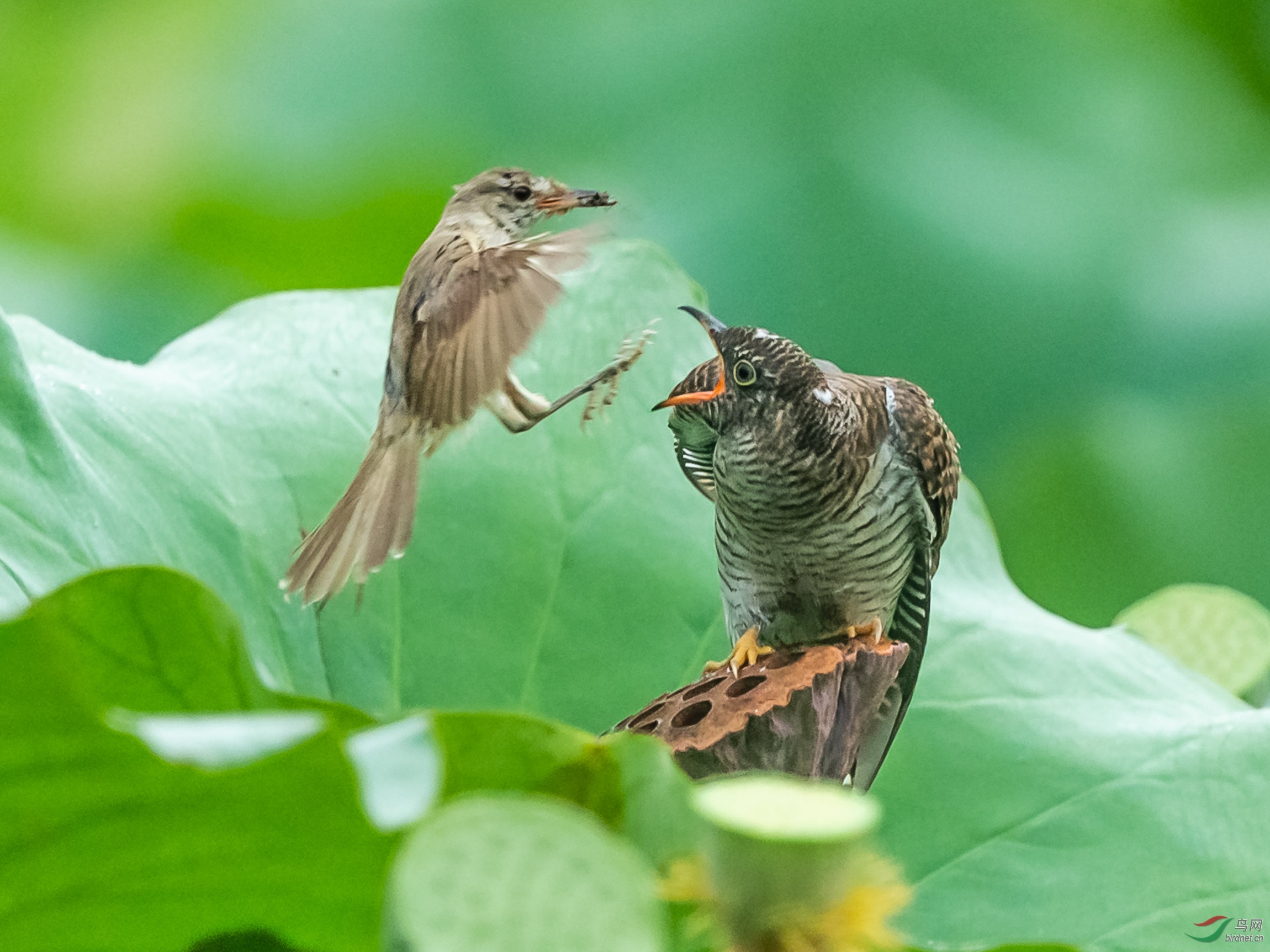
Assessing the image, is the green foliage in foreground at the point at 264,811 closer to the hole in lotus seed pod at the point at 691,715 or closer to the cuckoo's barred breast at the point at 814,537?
the hole in lotus seed pod at the point at 691,715

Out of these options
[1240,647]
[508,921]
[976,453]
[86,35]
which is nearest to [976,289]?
[976,453]

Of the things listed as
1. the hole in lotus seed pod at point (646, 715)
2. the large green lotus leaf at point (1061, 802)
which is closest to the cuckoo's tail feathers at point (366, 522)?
the hole in lotus seed pod at point (646, 715)

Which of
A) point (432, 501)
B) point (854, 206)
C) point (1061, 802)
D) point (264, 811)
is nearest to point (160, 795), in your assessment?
point (264, 811)

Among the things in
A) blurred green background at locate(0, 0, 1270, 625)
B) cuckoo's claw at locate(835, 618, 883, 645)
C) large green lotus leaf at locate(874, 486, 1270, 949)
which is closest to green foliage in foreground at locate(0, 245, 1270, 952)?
large green lotus leaf at locate(874, 486, 1270, 949)

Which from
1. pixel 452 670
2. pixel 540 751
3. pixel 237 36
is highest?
pixel 237 36

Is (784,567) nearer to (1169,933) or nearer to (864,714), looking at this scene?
(864,714)

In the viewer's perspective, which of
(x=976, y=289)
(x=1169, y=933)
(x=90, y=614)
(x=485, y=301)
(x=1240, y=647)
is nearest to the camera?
(x=90, y=614)
